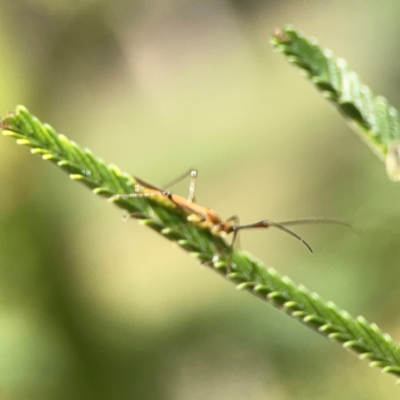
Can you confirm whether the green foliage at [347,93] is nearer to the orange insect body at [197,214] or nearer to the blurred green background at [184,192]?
the orange insect body at [197,214]

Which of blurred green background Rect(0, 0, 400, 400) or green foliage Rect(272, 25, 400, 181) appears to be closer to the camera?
green foliage Rect(272, 25, 400, 181)

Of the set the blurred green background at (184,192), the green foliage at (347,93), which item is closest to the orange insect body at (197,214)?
the green foliage at (347,93)

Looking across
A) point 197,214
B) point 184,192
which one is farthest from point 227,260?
point 184,192

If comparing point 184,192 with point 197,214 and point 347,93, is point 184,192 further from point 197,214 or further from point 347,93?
point 347,93

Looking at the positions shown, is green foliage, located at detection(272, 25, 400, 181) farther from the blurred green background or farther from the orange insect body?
the blurred green background

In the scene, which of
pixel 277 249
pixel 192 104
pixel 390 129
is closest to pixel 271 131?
pixel 192 104

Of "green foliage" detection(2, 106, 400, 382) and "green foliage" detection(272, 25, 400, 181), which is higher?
"green foliage" detection(272, 25, 400, 181)

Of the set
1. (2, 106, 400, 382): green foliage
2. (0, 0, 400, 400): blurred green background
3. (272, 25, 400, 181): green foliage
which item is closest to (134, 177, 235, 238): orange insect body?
(2, 106, 400, 382): green foliage
